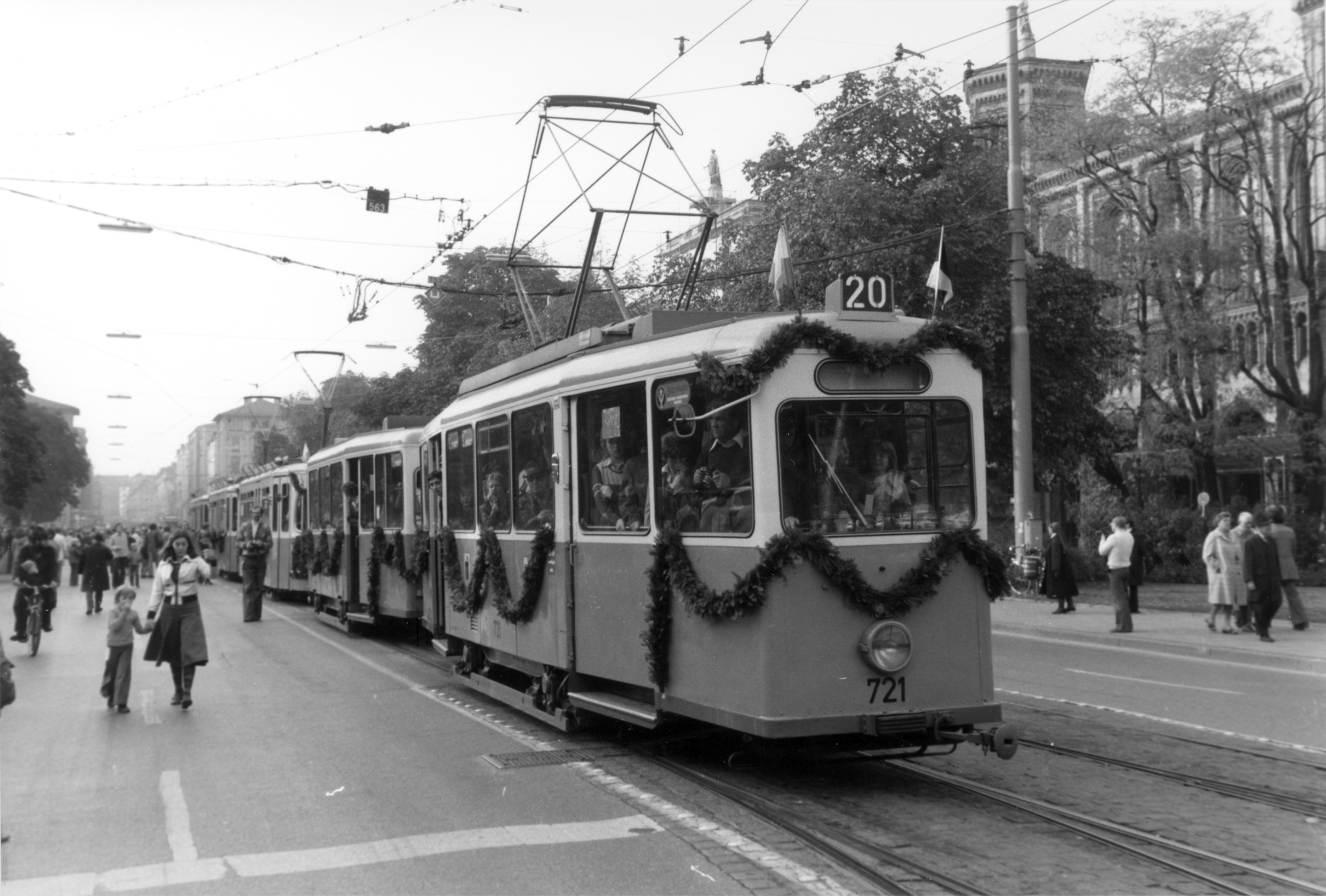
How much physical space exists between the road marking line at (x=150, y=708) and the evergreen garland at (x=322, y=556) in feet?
24.8

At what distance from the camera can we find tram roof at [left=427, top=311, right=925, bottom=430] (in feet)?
25.2

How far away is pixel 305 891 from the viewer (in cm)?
586

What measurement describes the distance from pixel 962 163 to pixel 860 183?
10.3 ft

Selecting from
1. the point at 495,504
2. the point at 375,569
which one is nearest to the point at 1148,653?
the point at 495,504

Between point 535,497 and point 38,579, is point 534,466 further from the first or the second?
point 38,579

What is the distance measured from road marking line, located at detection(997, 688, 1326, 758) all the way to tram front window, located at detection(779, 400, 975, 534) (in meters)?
3.45

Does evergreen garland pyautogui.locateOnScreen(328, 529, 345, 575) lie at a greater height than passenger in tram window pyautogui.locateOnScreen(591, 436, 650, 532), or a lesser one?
lesser

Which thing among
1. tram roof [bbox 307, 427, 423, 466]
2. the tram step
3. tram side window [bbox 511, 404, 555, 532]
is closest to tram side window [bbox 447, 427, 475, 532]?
tram side window [bbox 511, 404, 555, 532]

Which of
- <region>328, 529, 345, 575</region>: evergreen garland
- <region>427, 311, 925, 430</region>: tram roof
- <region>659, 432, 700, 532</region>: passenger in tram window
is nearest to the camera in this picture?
<region>427, 311, 925, 430</region>: tram roof

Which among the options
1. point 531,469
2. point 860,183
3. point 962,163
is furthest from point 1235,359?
point 531,469

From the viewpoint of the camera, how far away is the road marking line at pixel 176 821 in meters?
6.58

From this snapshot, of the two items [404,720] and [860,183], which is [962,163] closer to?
[860,183]

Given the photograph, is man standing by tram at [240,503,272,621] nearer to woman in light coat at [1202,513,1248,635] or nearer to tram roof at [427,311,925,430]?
tram roof at [427,311,925,430]

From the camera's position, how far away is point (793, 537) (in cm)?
728
